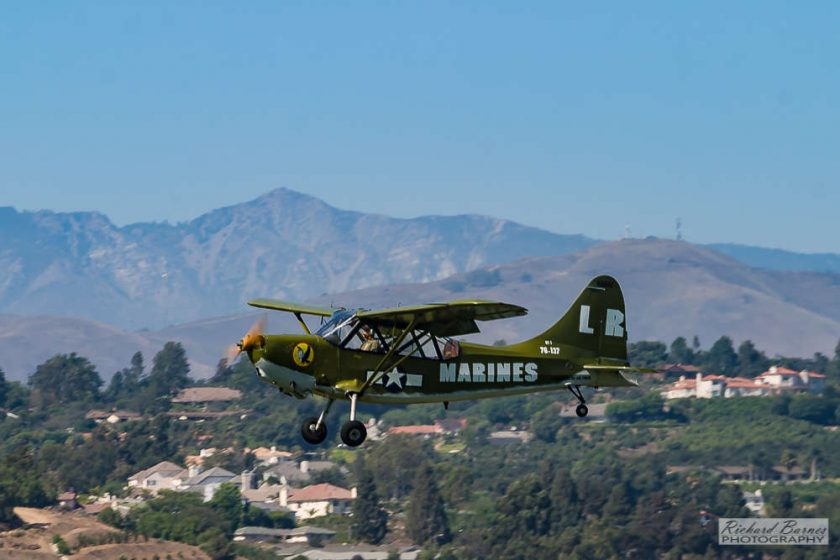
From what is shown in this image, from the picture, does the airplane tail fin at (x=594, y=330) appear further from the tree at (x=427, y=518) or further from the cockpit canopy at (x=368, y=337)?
the tree at (x=427, y=518)

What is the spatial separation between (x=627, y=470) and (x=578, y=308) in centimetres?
13767

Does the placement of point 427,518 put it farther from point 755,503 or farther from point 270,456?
point 270,456

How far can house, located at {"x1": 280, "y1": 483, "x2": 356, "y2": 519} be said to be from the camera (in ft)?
501

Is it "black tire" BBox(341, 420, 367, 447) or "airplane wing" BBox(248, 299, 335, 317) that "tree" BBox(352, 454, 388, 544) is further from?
"black tire" BBox(341, 420, 367, 447)

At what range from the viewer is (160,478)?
171625 millimetres

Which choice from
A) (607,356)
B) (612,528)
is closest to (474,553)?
(612,528)

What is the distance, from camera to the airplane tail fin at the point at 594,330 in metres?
42.4

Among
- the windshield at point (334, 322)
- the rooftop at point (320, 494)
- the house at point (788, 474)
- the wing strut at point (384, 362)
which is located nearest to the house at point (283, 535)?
the rooftop at point (320, 494)

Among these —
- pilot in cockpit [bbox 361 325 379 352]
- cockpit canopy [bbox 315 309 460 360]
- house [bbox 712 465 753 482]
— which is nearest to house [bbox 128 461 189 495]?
house [bbox 712 465 753 482]

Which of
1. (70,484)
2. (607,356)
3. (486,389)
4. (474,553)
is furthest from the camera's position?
(70,484)

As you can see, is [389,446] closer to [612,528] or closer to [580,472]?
[580,472]

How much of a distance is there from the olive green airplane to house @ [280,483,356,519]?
11103 centimetres

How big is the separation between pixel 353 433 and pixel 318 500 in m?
118

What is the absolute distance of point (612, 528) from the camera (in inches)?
5408
